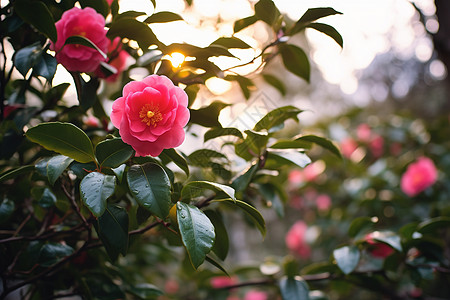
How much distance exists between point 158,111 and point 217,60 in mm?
239

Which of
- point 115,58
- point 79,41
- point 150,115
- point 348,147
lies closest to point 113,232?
point 150,115

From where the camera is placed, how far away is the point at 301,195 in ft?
7.72

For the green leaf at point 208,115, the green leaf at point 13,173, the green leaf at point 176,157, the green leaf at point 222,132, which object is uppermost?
the green leaf at point 208,115

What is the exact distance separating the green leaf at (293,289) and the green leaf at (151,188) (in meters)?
0.58

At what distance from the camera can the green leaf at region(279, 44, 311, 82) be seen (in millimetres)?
899

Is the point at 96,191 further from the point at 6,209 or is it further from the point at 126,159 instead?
the point at 6,209

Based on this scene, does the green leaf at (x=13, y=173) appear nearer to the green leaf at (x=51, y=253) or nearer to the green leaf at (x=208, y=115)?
the green leaf at (x=51, y=253)

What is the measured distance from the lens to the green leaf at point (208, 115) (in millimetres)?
688

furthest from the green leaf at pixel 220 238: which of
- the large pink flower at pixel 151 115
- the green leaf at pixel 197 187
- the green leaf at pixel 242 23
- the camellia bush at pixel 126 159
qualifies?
the green leaf at pixel 242 23

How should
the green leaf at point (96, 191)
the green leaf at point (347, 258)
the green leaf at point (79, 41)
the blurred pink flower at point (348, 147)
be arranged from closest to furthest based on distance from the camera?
the green leaf at point (96, 191)
the green leaf at point (79, 41)
the green leaf at point (347, 258)
the blurred pink flower at point (348, 147)

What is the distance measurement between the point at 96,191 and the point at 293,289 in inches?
27.1

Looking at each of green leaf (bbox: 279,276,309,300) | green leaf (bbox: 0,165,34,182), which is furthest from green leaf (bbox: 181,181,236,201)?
green leaf (bbox: 279,276,309,300)

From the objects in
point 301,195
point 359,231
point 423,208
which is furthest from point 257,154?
point 301,195

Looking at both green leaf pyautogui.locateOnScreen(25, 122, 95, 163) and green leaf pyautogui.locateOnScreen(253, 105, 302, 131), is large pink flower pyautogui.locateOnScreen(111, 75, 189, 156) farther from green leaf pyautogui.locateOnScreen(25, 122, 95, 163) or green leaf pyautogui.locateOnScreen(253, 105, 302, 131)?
green leaf pyautogui.locateOnScreen(253, 105, 302, 131)
